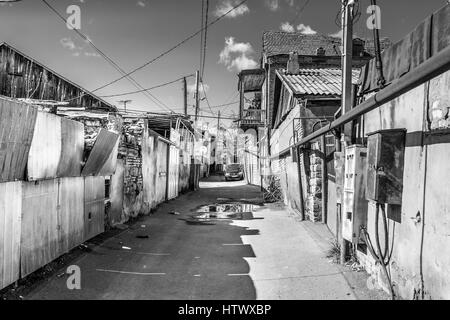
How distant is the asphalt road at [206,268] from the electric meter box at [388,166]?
1.58m

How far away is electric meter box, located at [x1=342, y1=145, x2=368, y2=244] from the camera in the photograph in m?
5.95

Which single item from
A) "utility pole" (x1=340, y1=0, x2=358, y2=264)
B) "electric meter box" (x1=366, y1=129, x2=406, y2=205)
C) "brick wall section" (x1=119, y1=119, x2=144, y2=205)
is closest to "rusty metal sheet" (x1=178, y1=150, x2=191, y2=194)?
"brick wall section" (x1=119, y1=119, x2=144, y2=205)

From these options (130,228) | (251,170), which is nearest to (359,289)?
(130,228)

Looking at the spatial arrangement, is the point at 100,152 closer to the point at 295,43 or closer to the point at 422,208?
the point at 422,208

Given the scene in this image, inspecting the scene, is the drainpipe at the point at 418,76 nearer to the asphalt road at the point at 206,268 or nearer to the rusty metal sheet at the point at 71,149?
the asphalt road at the point at 206,268

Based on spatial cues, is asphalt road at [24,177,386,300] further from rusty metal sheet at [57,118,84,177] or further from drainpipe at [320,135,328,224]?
rusty metal sheet at [57,118,84,177]

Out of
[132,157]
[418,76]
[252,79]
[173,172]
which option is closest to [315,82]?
[132,157]

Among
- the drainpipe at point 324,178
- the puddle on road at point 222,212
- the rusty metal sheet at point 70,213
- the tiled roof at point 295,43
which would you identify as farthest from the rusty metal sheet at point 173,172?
the tiled roof at point 295,43

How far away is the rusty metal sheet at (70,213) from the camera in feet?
Result: 22.4

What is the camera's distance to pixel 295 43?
32625 mm

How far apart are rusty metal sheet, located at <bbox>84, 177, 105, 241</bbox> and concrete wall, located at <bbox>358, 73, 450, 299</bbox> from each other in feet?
19.9

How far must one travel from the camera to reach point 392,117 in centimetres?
526

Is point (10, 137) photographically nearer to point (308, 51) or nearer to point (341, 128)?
point (341, 128)

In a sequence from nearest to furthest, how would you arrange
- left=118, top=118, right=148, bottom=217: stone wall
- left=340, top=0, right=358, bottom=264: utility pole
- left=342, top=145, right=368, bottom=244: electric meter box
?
left=342, top=145, right=368, bottom=244: electric meter box → left=340, top=0, right=358, bottom=264: utility pole → left=118, top=118, right=148, bottom=217: stone wall
